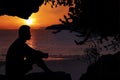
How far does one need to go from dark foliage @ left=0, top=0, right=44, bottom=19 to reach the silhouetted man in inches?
27.1

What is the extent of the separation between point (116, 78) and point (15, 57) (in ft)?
12.7

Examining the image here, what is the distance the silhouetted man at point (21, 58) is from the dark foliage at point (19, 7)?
69 centimetres

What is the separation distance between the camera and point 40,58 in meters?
10.9

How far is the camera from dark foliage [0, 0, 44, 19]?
37.3 feet

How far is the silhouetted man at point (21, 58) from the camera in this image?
10.9 metres

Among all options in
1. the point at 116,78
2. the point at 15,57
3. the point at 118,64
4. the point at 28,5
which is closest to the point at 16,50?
the point at 15,57

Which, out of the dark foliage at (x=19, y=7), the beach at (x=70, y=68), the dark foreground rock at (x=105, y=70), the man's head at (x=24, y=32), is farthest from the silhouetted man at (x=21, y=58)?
the beach at (x=70, y=68)

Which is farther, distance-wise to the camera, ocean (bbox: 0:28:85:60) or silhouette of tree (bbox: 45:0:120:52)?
ocean (bbox: 0:28:85:60)

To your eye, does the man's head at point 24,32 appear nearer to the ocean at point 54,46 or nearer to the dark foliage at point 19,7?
the dark foliage at point 19,7

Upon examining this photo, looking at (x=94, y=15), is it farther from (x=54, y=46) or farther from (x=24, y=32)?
(x=54, y=46)

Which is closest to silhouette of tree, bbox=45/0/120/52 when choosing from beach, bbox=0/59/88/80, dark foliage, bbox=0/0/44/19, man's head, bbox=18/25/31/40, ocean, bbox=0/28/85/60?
dark foliage, bbox=0/0/44/19

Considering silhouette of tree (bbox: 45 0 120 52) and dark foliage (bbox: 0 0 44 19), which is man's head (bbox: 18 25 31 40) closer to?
dark foliage (bbox: 0 0 44 19)

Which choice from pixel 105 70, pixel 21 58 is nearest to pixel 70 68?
pixel 105 70

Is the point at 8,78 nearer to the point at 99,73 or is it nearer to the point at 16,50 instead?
the point at 16,50
